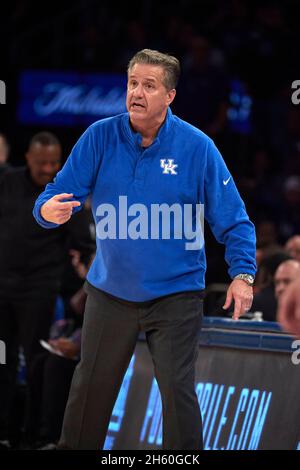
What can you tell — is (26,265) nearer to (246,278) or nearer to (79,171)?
(79,171)

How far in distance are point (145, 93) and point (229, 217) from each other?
2.09 ft

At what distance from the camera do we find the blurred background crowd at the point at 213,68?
932 cm

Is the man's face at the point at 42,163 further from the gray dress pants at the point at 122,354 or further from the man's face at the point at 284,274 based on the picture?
the gray dress pants at the point at 122,354

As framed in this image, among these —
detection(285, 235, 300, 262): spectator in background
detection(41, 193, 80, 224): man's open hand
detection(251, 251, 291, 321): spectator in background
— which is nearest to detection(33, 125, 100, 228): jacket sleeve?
detection(41, 193, 80, 224): man's open hand

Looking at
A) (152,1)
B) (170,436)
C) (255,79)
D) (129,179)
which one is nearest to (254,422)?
(170,436)

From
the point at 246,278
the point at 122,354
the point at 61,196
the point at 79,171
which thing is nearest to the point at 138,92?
the point at 79,171

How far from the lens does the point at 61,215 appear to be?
3.86 m

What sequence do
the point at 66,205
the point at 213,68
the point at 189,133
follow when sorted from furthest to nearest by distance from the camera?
the point at 213,68
the point at 189,133
the point at 66,205

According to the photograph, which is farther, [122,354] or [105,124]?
[105,124]

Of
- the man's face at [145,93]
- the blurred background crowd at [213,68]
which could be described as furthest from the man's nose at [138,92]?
the blurred background crowd at [213,68]

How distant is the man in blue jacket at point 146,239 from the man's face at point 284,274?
7.22 feet

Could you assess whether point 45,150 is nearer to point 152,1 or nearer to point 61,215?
point 61,215

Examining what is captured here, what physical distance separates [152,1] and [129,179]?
27.6 ft

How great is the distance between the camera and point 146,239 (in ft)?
13.1
